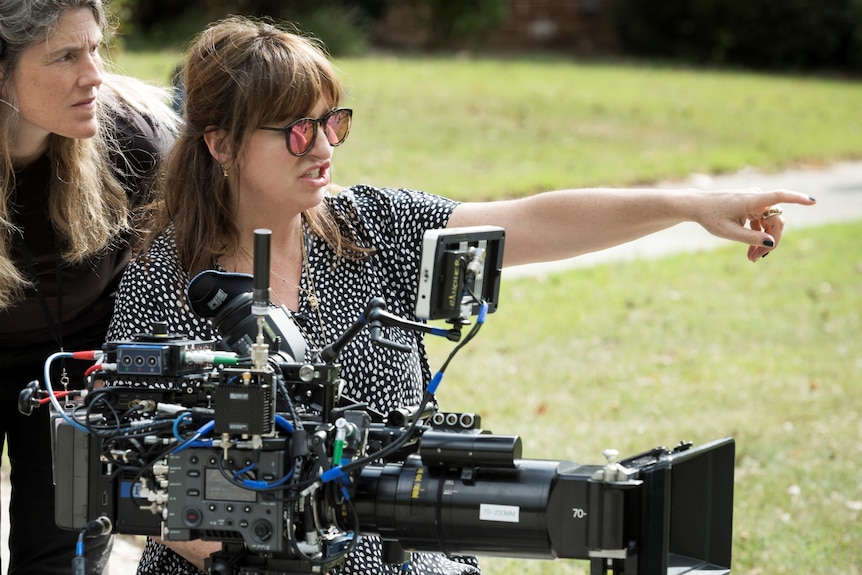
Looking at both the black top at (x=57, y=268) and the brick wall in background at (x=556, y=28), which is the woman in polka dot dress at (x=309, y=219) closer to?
the black top at (x=57, y=268)

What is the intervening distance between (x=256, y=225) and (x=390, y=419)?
95 centimetres

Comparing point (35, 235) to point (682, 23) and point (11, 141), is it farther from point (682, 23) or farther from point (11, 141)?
point (682, 23)

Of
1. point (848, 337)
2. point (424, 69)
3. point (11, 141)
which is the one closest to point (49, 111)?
point (11, 141)

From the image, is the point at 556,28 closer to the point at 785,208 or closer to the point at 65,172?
the point at 785,208

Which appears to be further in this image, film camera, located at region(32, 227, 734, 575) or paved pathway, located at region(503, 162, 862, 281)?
paved pathway, located at region(503, 162, 862, 281)

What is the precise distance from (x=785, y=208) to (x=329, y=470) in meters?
10.3

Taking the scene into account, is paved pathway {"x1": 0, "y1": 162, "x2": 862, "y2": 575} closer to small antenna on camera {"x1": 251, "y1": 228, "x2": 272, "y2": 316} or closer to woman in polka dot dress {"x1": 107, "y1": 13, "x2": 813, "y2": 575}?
woman in polka dot dress {"x1": 107, "y1": 13, "x2": 813, "y2": 575}

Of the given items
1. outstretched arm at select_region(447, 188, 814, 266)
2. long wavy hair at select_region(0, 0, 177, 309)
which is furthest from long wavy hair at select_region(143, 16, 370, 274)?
outstretched arm at select_region(447, 188, 814, 266)

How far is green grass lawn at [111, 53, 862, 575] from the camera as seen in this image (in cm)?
539

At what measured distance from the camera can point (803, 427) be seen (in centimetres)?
606

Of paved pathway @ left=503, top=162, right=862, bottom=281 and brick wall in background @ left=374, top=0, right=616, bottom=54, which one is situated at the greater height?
brick wall in background @ left=374, top=0, right=616, bottom=54

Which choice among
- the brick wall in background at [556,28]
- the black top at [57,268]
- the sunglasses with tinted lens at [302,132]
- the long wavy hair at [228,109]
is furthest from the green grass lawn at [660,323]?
the brick wall in background at [556,28]

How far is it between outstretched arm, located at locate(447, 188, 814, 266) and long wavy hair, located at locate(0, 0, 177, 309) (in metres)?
0.97

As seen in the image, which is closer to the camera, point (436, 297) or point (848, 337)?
point (436, 297)
